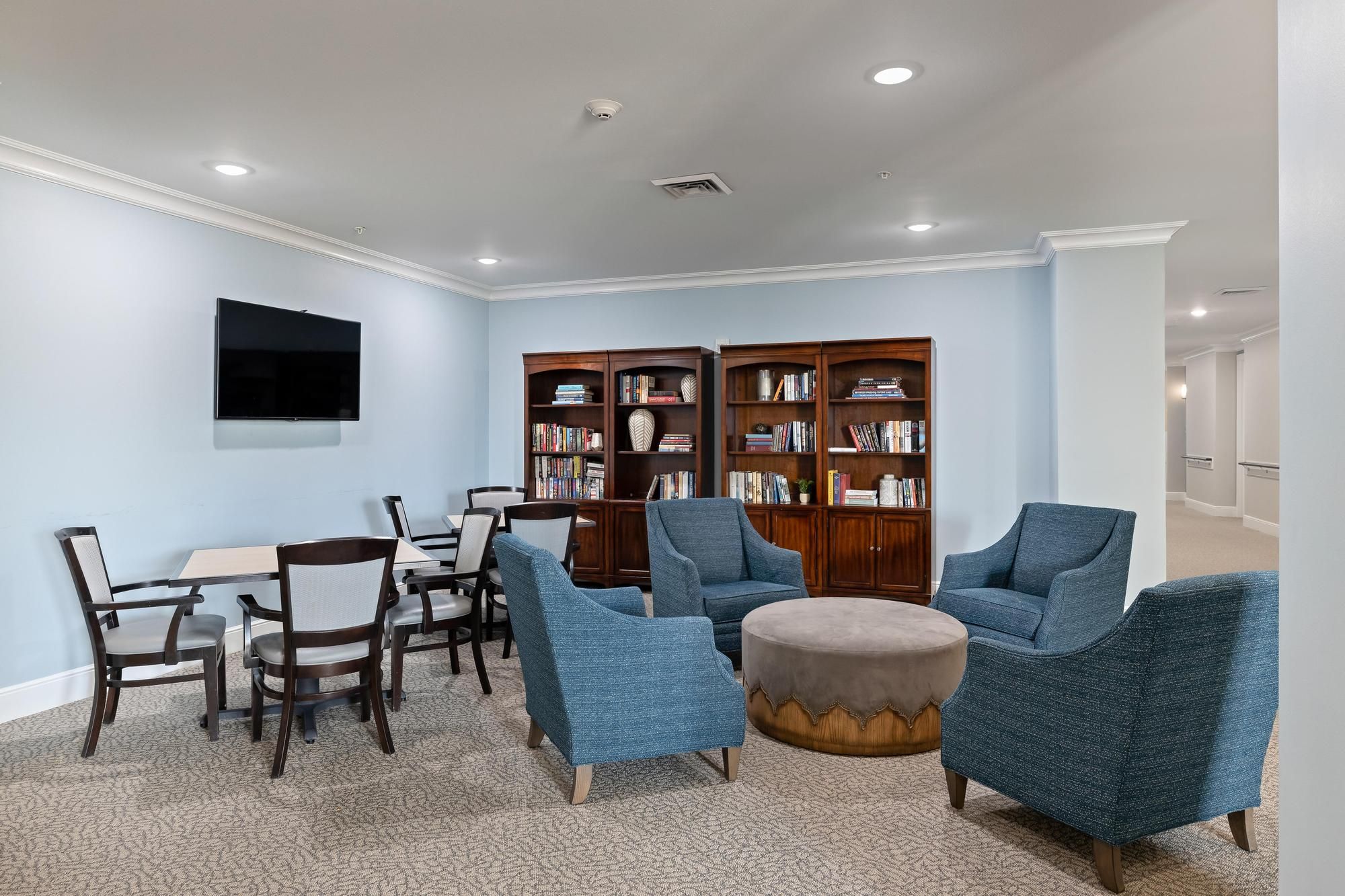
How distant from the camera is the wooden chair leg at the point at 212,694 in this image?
11.8ft

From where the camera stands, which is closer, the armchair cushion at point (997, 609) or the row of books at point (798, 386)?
the armchair cushion at point (997, 609)

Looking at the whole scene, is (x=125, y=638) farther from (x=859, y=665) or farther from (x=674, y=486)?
(x=674, y=486)

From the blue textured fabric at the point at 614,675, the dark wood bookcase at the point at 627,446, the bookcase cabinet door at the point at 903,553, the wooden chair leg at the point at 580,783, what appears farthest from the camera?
the dark wood bookcase at the point at 627,446

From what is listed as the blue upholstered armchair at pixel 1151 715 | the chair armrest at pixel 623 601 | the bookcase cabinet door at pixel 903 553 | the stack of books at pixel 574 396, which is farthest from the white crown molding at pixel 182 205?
the blue upholstered armchair at pixel 1151 715

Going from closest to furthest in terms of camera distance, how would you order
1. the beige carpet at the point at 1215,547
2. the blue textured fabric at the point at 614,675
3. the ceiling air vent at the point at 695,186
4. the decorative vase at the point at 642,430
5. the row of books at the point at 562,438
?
the blue textured fabric at the point at 614,675, the ceiling air vent at the point at 695,186, the decorative vase at the point at 642,430, the row of books at the point at 562,438, the beige carpet at the point at 1215,547

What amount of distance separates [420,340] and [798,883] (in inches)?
213

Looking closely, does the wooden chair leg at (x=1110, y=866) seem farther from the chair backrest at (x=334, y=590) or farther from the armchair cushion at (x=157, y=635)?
the armchair cushion at (x=157, y=635)

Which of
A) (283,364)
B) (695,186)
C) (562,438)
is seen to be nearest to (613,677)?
(695,186)

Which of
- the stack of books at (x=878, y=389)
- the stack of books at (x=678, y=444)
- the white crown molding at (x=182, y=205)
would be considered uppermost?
the white crown molding at (x=182, y=205)

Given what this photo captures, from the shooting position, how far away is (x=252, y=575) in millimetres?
3553

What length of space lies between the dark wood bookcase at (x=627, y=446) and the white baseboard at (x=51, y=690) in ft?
10.3

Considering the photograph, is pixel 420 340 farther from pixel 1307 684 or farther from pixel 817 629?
pixel 1307 684

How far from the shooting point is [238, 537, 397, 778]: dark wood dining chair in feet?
10.8

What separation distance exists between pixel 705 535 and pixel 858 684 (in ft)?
6.01
